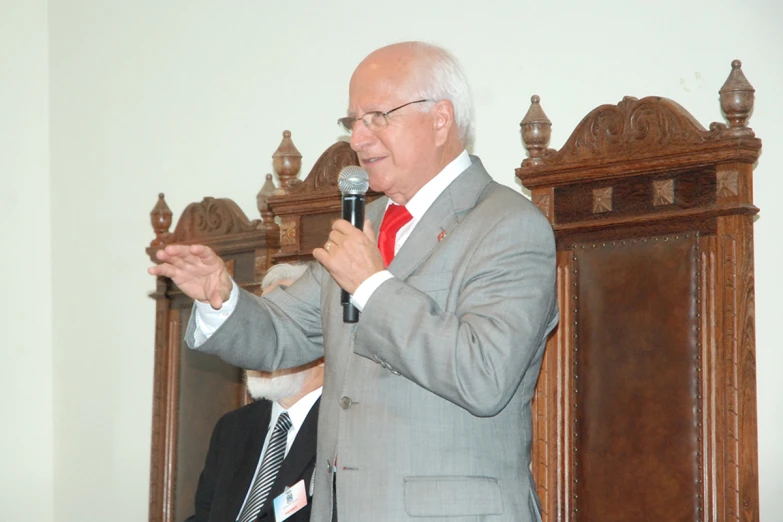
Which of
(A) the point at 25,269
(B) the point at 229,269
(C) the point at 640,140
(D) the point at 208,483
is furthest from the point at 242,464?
(A) the point at 25,269

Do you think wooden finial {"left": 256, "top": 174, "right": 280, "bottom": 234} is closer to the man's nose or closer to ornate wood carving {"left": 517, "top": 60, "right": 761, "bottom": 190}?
ornate wood carving {"left": 517, "top": 60, "right": 761, "bottom": 190}

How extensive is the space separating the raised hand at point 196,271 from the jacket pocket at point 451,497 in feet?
1.94

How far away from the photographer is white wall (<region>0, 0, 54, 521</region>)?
639 cm

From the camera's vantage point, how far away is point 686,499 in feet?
10.4

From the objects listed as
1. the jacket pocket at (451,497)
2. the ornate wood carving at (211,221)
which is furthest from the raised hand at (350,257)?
the ornate wood carving at (211,221)

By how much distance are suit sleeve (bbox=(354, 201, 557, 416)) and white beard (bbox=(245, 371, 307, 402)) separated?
1.62 metres

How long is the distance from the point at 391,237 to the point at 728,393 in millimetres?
1277

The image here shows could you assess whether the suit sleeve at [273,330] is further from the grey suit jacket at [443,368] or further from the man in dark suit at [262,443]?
the man in dark suit at [262,443]

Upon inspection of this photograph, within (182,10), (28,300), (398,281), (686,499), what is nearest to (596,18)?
(686,499)

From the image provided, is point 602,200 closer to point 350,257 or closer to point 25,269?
point 350,257

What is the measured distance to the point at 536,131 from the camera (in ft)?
12.0

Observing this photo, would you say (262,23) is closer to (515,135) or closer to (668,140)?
(515,135)

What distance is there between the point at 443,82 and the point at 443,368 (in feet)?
2.58

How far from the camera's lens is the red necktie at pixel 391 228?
2.41 m
